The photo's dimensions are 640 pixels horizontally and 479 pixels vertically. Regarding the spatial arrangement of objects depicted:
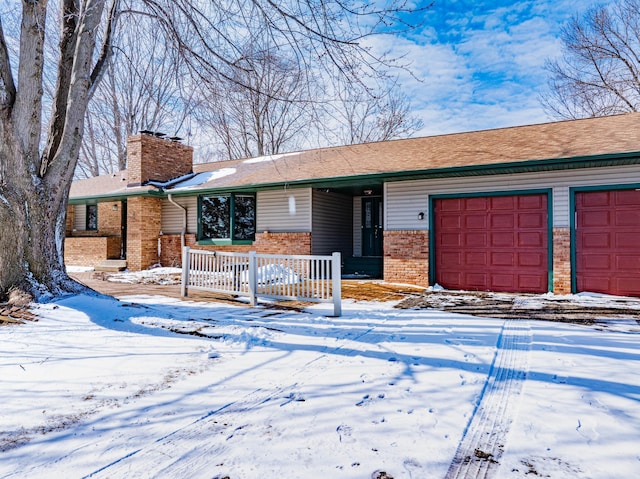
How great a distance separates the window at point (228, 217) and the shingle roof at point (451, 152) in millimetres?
581

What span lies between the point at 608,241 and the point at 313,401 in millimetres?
8192

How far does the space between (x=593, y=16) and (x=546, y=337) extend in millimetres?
20780

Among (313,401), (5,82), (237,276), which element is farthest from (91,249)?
(313,401)

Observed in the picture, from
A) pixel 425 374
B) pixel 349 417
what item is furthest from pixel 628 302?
pixel 349 417

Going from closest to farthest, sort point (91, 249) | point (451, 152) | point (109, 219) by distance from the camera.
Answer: point (451, 152), point (91, 249), point (109, 219)

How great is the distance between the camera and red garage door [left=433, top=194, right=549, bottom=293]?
910cm

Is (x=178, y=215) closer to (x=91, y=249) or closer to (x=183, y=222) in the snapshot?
(x=183, y=222)

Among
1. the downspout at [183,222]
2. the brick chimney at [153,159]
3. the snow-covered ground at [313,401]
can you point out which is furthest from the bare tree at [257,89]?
the brick chimney at [153,159]

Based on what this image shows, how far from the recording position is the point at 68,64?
677 centimetres

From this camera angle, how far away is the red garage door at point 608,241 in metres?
8.24

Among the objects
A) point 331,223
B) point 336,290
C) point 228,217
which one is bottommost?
point 336,290

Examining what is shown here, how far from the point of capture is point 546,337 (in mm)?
4746

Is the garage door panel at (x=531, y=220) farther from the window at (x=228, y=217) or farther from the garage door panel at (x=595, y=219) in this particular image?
the window at (x=228, y=217)

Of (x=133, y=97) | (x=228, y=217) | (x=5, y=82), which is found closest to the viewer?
(x=5, y=82)
